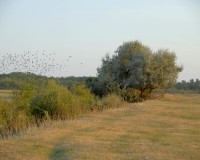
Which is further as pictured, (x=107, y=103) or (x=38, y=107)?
(x=107, y=103)

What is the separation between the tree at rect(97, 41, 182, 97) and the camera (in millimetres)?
54000

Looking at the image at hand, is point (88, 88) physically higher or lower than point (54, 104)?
higher

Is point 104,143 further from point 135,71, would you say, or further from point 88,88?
point 135,71

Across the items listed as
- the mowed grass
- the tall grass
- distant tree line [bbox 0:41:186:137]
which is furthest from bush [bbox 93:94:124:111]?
the mowed grass

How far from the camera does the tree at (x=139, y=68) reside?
54.0 metres

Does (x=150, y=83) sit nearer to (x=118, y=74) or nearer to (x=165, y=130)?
(x=118, y=74)

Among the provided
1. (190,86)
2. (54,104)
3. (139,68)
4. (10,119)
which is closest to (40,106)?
(54,104)

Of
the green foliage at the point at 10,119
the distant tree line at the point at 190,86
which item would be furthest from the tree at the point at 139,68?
the distant tree line at the point at 190,86

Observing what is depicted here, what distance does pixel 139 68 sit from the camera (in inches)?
2124

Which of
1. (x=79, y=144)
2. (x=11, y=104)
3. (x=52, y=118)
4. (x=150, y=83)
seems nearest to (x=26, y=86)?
(x=11, y=104)

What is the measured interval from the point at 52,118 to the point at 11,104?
420cm

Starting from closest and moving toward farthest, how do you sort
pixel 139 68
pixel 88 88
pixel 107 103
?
pixel 88 88, pixel 107 103, pixel 139 68

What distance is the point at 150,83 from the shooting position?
54844 mm

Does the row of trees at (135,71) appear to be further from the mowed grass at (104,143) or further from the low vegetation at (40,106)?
the mowed grass at (104,143)
